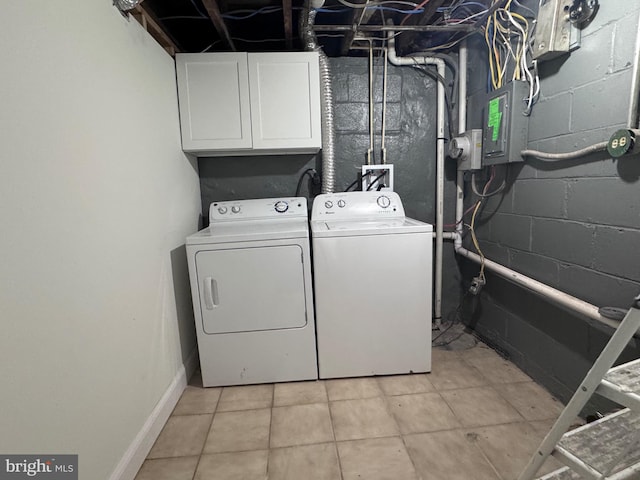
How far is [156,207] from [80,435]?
104cm

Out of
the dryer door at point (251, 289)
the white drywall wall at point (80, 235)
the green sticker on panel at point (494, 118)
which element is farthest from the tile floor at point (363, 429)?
the green sticker on panel at point (494, 118)

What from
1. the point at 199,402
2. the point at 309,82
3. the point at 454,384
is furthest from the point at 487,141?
the point at 199,402

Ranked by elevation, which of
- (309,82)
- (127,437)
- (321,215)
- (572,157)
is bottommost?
(127,437)

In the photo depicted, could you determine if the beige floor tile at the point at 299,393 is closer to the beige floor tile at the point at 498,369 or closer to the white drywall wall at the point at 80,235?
the white drywall wall at the point at 80,235

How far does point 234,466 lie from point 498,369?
64.0 inches

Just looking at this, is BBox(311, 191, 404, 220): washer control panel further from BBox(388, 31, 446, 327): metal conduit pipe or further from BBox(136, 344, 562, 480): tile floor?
BBox(136, 344, 562, 480): tile floor

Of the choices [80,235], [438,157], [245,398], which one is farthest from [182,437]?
[438,157]

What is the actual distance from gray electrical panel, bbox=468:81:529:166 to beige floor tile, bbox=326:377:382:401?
60.4 inches

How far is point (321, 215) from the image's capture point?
2.22 meters

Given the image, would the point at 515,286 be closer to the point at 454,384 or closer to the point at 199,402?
the point at 454,384

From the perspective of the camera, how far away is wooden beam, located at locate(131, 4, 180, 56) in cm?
162

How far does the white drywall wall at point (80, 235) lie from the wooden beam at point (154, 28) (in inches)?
3.4

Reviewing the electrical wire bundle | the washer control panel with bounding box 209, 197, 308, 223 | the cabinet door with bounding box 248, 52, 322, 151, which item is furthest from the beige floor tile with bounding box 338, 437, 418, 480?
the electrical wire bundle

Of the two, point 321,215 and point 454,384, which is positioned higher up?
point 321,215
